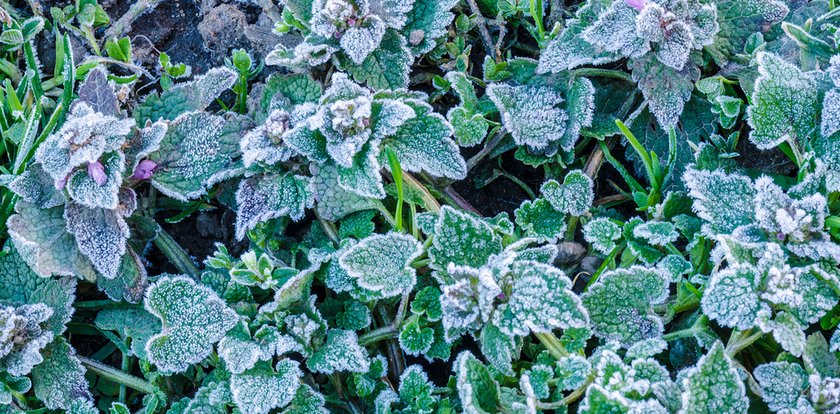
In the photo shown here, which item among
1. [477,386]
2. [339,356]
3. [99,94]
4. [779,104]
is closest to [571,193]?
[779,104]

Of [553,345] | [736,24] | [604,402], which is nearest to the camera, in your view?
[604,402]

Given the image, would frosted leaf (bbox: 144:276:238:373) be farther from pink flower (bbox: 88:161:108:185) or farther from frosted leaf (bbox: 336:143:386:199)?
frosted leaf (bbox: 336:143:386:199)

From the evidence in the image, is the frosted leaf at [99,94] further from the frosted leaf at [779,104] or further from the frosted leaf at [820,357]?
the frosted leaf at [820,357]

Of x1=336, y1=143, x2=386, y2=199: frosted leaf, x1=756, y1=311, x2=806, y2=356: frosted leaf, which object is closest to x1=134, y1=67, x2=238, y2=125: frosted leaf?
x1=336, y1=143, x2=386, y2=199: frosted leaf

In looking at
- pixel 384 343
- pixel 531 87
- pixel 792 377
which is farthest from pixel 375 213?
pixel 792 377

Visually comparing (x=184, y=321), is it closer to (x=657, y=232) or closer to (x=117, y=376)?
(x=117, y=376)

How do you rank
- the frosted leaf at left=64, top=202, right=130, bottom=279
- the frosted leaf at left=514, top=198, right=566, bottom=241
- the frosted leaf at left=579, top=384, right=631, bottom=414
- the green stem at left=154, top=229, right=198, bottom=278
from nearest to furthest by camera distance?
the frosted leaf at left=579, top=384, right=631, bottom=414, the frosted leaf at left=64, top=202, right=130, bottom=279, the frosted leaf at left=514, top=198, right=566, bottom=241, the green stem at left=154, top=229, right=198, bottom=278
